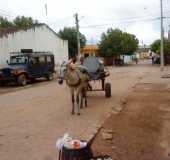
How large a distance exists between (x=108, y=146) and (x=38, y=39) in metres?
32.4

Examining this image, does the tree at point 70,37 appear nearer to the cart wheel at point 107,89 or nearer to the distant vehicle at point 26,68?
the distant vehicle at point 26,68

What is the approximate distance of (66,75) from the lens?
1230 centimetres

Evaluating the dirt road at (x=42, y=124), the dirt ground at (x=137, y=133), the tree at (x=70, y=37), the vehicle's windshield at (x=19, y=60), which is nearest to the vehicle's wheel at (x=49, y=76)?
the vehicle's windshield at (x=19, y=60)

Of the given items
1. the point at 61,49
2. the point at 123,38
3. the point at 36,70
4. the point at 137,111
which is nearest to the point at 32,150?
the point at 137,111

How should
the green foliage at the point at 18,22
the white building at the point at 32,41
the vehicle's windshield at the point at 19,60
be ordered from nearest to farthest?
the vehicle's windshield at the point at 19,60 → the white building at the point at 32,41 → the green foliage at the point at 18,22

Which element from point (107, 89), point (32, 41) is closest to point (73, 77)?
point (107, 89)

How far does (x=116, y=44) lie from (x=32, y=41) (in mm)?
29478

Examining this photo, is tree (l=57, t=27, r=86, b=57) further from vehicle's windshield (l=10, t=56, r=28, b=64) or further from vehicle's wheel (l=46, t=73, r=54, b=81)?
vehicle's windshield (l=10, t=56, r=28, b=64)

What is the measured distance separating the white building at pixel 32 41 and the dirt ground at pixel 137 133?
2004 cm

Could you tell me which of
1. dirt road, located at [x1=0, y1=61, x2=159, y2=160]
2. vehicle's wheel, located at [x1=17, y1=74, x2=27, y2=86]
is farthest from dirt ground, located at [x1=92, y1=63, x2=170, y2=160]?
vehicle's wheel, located at [x1=17, y1=74, x2=27, y2=86]

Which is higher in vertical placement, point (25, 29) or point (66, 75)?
point (25, 29)

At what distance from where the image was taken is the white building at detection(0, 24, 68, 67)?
Answer: 3325 cm

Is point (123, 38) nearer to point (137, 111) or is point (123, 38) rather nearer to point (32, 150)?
point (137, 111)

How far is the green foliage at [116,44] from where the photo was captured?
66.2m
